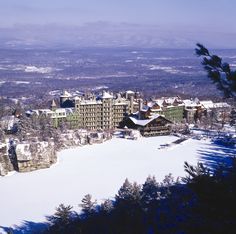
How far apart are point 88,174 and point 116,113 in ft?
52.2

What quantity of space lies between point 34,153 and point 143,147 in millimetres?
8693

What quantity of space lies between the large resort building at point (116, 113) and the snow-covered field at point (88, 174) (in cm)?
334

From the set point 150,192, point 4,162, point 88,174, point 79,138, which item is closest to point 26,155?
point 4,162

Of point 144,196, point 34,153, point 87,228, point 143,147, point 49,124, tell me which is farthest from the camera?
point 49,124

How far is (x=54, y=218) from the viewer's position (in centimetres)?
1503

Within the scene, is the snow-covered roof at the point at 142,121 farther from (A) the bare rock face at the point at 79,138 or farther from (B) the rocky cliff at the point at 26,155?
(B) the rocky cliff at the point at 26,155

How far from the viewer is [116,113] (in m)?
38.4

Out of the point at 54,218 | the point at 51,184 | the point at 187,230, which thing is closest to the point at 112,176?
the point at 51,184

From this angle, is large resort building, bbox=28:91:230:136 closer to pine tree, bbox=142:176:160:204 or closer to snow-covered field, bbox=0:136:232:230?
snow-covered field, bbox=0:136:232:230

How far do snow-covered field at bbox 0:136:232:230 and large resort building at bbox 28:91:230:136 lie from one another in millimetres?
3340

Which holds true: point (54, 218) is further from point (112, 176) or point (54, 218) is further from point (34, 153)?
point (34, 153)

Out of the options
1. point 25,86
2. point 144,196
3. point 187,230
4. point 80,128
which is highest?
point 187,230

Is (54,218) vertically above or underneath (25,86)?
above

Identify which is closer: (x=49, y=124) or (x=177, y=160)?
(x=177, y=160)
